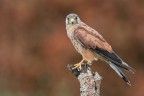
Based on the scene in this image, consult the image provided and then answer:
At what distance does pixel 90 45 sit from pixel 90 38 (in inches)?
3.2

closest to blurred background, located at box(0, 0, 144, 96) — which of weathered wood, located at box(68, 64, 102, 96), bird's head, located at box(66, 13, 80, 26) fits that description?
bird's head, located at box(66, 13, 80, 26)

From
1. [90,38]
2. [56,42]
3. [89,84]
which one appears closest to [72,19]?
[90,38]

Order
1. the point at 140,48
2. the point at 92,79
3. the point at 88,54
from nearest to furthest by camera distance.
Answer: the point at 92,79, the point at 88,54, the point at 140,48

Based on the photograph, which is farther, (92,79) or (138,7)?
(138,7)

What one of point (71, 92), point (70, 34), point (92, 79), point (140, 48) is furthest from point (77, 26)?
point (140, 48)

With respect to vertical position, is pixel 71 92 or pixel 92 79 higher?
pixel 71 92

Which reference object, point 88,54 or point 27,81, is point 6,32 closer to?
point 27,81

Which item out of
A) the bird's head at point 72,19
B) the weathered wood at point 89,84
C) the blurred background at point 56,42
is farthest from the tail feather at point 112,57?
the blurred background at point 56,42

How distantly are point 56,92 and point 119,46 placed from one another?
160cm

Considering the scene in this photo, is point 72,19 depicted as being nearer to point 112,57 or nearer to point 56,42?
point 112,57

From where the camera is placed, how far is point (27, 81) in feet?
62.9

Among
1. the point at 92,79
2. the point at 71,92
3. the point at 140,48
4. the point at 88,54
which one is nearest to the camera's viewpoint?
the point at 92,79

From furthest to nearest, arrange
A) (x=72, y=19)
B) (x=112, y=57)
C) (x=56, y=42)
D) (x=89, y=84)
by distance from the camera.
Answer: (x=56, y=42), (x=72, y=19), (x=112, y=57), (x=89, y=84)

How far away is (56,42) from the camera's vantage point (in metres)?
18.1
